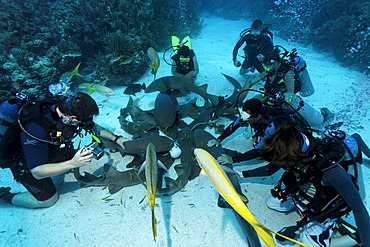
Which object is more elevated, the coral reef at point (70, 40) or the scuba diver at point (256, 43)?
the scuba diver at point (256, 43)

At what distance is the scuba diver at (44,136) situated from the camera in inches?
124

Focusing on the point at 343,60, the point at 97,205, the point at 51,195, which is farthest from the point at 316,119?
the point at 343,60

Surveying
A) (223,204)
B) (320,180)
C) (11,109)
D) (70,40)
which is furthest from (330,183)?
(70,40)

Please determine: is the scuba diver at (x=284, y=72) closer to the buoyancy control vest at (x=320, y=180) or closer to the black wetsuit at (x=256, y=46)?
the black wetsuit at (x=256, y=46)

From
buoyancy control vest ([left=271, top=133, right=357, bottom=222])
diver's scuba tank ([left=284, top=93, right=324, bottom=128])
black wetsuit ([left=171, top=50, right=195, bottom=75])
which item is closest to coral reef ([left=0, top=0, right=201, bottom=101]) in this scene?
black wetsuit ([left=171, top=50, right=195, bottom=75])

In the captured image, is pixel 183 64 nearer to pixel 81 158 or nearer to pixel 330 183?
pixel 81 158

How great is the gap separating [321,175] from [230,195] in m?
1.33

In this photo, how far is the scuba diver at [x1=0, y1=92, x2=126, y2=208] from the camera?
3150 millimetres

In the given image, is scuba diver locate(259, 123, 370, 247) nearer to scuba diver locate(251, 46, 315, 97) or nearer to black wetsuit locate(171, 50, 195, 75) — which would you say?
scuba diver locate(251, 46, 315, 97)

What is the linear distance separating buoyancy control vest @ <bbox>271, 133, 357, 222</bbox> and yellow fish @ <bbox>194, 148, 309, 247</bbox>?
104cm

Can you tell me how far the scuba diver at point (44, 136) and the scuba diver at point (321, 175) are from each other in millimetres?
3010


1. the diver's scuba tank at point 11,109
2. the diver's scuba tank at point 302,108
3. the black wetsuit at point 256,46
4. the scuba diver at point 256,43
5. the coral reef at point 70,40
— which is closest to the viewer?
the diver's scuba tank at point 11,109

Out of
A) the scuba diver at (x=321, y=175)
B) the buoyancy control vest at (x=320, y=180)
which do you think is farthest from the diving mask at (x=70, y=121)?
the buoyancy control vest at (x=320, y=180)

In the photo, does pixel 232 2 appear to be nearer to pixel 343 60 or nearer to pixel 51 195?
pixel 343 60
